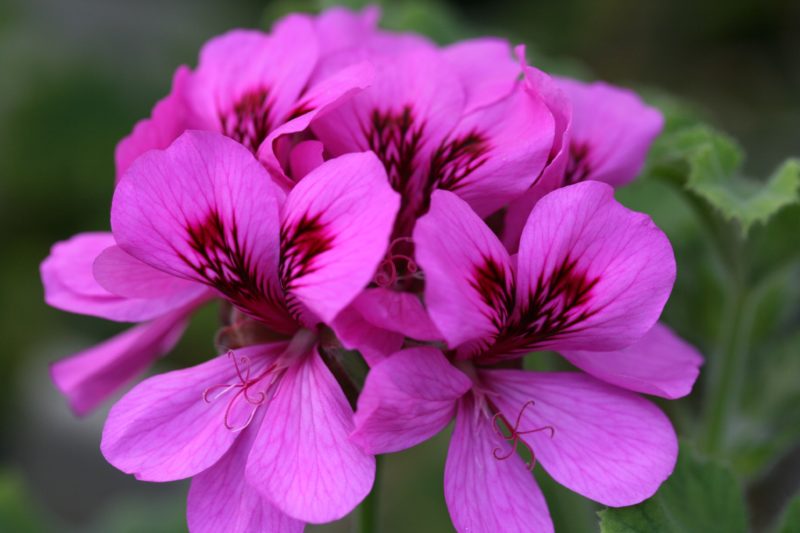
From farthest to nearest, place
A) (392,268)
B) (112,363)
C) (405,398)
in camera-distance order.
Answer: (112,363) → (392,268) → (405,398)

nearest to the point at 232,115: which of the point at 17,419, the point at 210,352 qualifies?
the point at 210,352

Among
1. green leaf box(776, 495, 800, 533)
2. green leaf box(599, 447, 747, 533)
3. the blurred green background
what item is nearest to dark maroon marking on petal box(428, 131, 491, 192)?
green leaf box(599, 447, 747, 533)

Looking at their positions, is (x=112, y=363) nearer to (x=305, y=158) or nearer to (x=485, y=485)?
(x=305, y=158)

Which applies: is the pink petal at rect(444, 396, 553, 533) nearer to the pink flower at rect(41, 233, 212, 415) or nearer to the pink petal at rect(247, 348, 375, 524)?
the pink petal at rect(247, 348, 375, 524)

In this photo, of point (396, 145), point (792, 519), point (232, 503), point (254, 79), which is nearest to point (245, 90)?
point (254, 79)

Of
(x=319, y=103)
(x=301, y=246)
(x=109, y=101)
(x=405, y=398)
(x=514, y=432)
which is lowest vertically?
(x=109, y=101)
